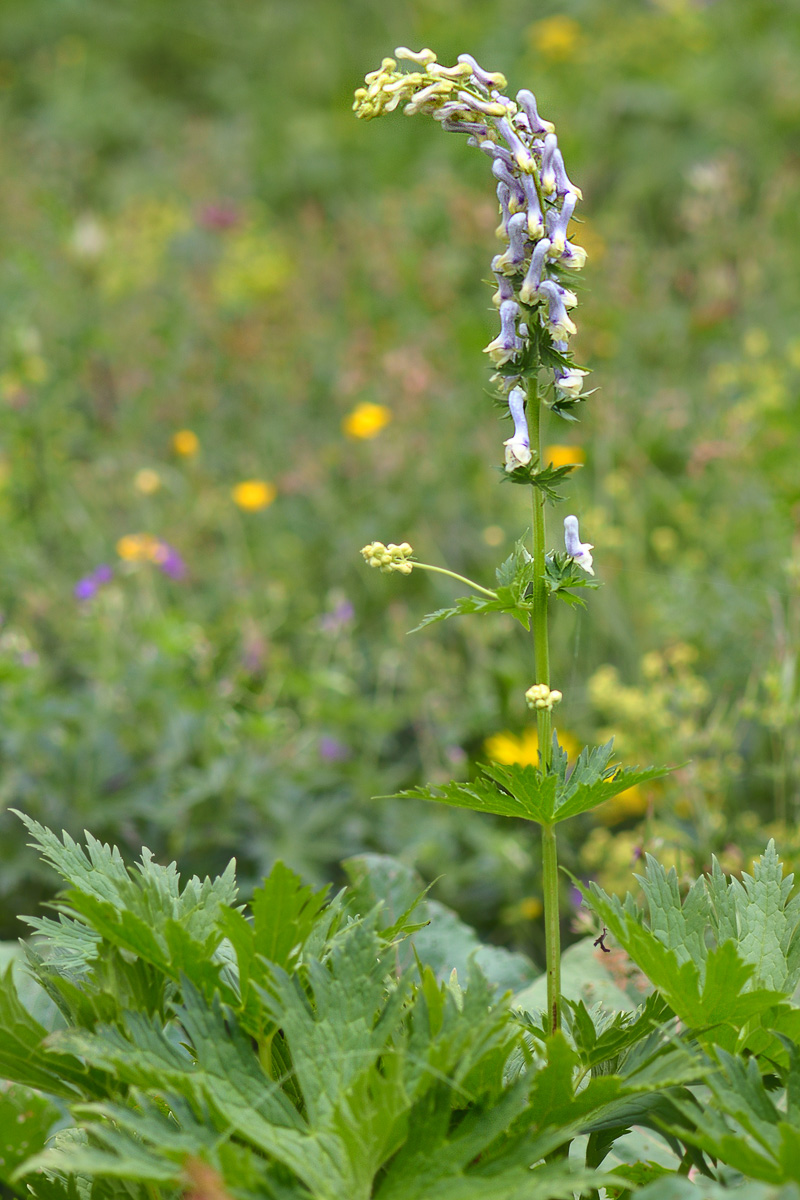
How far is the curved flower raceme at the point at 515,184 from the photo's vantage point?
100 centimetres

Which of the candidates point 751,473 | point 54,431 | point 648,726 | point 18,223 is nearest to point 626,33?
point 18,223

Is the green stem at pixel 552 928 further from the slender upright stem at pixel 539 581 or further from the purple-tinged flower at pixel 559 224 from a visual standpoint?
the purple-tinged flower at pixel 559 224

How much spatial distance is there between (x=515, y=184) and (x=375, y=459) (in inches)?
90.9

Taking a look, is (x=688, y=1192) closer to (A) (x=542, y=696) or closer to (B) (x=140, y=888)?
(A) (x=542, y=696)

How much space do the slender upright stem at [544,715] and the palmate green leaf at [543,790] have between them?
1.0 inches

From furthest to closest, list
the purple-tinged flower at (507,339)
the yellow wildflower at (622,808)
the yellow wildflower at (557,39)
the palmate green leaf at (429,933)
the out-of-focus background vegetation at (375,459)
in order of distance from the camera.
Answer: the yellow wildflower at (557,39), the yellow wildflower at (622,808), the out-of-focus background vegetation at (375,459), the palmate green leaf at (429,933), the purple-tinged flower at (507,339)

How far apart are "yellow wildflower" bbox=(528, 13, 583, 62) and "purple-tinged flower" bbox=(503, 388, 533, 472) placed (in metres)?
5.22

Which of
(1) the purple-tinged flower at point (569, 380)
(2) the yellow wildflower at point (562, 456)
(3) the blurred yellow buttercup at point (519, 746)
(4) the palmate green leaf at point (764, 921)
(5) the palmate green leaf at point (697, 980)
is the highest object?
(2) the yellow wildflower at point (562, 456)

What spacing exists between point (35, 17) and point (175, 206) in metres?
2.72

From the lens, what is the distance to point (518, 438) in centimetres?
104

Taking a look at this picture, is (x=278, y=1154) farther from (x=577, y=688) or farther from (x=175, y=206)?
(x=175, y=206)

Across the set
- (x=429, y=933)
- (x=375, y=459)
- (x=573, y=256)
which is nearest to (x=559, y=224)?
(x=573, y=256)

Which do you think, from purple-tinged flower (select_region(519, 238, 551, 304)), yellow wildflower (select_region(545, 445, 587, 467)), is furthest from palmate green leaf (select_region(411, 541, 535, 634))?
yellow wildflower (select_region(545, 445, 587, 467))

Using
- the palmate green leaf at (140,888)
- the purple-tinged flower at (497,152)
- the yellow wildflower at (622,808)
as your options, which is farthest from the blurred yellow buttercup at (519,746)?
the purple-tinged flower at (497,152)
